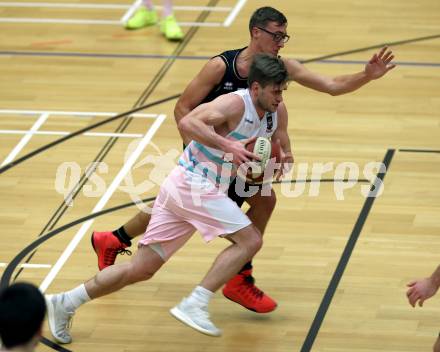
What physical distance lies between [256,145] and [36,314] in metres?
2.71

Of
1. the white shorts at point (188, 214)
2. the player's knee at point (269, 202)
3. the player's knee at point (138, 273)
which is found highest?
the white shorts at point (188, 214)

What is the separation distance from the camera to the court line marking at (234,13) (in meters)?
14.6

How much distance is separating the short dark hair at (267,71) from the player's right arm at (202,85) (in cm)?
77

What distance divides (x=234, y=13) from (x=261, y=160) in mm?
8111

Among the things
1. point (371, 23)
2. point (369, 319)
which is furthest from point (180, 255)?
point (371, 23)

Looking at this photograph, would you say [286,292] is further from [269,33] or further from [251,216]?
[269,33]

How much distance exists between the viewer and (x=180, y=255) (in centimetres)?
909

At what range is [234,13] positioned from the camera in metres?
15.0

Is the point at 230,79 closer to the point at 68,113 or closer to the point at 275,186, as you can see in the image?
the point at 275,186

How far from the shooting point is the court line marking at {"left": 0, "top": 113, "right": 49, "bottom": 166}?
35.7 ft

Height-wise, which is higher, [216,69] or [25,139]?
[216,69]

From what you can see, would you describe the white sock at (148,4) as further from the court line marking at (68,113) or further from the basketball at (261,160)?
the basketball at (261,160)

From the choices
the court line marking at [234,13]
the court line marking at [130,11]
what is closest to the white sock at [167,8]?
the court line marking at [234,13]

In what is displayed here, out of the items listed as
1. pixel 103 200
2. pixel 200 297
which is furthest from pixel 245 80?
→ pixel 103 200
